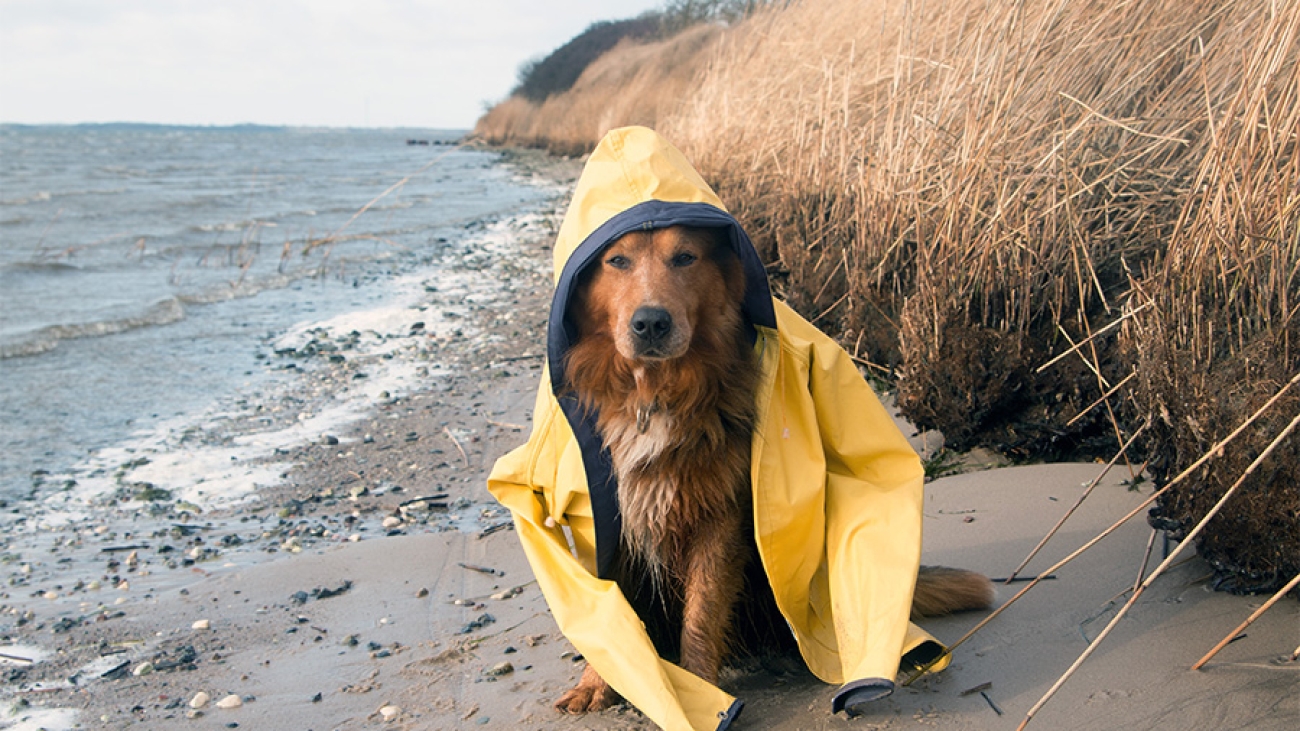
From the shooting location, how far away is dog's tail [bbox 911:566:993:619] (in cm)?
328

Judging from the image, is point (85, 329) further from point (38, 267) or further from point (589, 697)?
point (589, 697)

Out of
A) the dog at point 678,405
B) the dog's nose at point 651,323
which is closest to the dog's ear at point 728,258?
the dog at point 678,405

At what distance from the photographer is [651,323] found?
2939 millimetres

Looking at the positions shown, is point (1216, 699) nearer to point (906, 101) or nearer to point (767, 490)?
point (767, 490)

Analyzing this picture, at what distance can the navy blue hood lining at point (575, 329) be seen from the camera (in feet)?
9.75

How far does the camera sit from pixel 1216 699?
251 centimetres

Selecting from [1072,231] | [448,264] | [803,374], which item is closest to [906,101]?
[1072,231]

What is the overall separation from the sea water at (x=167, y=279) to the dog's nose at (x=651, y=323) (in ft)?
7.74

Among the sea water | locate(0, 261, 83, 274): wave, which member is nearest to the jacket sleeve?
the sea water

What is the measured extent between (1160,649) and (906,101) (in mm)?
3405

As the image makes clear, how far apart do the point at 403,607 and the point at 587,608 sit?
1.43 metres

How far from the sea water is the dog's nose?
2.36 meters

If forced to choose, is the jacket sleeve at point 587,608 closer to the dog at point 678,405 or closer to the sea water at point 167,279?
the dog at point 678,405

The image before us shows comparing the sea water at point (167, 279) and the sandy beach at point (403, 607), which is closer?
the sandy beach at point (403, 607)
